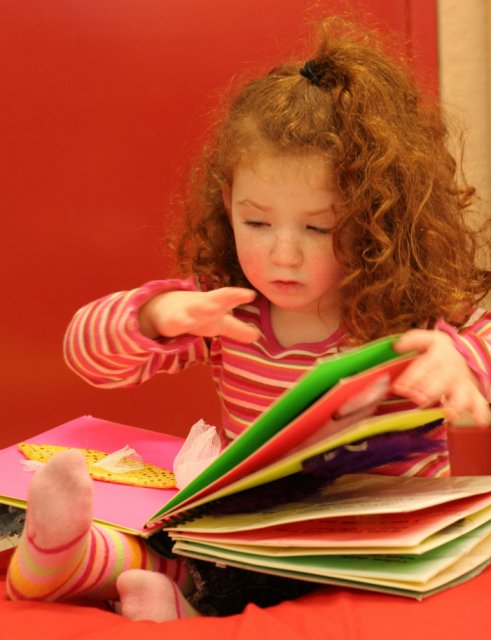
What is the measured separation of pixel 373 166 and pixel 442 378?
0.83 feet

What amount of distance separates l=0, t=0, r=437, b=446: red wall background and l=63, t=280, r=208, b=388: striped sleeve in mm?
392

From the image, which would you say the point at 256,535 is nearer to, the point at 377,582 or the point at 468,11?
the point at 377,582

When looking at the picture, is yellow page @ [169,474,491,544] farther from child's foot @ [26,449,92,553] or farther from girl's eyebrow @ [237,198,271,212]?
girl's eyebrow @ [237,198,271,212]

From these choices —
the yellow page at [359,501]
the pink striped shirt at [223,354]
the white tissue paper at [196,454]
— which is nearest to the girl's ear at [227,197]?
the pink striped shirt at [223,354]

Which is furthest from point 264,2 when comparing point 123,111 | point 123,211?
point 123,211

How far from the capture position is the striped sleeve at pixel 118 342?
828mm

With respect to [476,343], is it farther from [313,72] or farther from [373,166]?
[313,72]

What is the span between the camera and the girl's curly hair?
0.82 meters

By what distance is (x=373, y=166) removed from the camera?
83 centimetres

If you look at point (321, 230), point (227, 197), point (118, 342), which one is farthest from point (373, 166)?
point (118, 342)

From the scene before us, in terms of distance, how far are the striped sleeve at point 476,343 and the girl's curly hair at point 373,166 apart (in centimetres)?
2

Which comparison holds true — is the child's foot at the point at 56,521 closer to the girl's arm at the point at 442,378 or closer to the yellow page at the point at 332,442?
the yellow page at the point at 332,442

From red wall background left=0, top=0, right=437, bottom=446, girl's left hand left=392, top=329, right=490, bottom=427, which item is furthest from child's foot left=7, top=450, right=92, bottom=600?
red wall background left=0, top=0, right=437, bottom=446

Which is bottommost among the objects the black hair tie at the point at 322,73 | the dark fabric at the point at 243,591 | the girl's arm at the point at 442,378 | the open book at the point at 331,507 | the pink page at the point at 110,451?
the dark fabric at the point at 243,591
